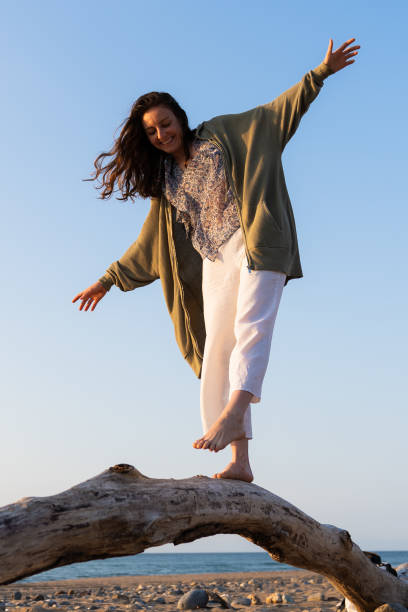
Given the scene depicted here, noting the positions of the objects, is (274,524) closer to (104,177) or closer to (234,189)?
(234,189)

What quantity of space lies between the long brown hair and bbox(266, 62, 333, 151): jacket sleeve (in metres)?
0.61

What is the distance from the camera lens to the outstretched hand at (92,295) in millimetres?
4707

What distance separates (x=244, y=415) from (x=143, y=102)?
7.06 feet

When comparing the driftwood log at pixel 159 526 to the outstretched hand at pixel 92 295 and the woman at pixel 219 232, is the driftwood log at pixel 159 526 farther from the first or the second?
the outstretched hand at pixel 92 295

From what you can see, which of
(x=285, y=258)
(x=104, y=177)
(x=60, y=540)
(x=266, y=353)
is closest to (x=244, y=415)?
(x=266, y=353)

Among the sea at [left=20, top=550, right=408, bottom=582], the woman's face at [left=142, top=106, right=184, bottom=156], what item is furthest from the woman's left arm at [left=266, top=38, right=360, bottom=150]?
the sea at [left=20, top=550, right=408, bottom=582]

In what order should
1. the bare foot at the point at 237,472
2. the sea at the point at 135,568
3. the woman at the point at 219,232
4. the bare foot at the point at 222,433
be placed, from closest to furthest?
the bare foot at the point at 222,433 < the bare foot at the point at 237,472 < the woman at the point at 219,232 < the sea at the point at 135,568

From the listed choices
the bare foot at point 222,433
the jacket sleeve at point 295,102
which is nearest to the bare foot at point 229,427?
the bare foot at point 222,433

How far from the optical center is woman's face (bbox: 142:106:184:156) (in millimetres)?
4070

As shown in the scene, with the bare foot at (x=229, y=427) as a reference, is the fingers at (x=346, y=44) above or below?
above

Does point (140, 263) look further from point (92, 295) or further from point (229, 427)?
point (229, 427)

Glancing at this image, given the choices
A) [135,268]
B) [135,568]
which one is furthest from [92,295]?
[135,568]

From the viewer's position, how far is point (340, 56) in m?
3.83

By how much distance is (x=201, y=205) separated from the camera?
13.8 feet
